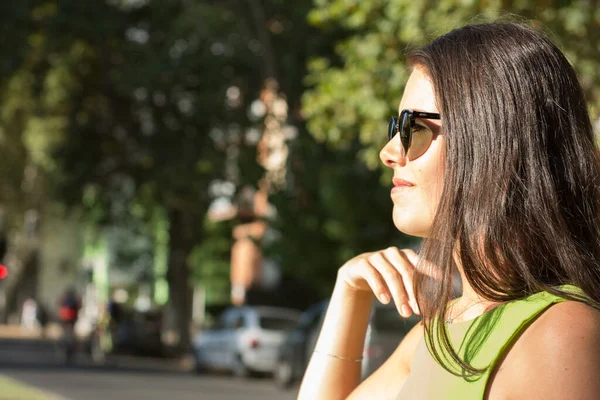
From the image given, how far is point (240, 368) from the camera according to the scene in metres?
25.9

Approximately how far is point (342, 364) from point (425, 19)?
1077 centimetres

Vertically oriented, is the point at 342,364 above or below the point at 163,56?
below

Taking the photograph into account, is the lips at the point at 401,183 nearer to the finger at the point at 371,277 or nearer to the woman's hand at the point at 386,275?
the woman's hand at the point at 386,275

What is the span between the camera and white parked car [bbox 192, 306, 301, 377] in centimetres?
2508

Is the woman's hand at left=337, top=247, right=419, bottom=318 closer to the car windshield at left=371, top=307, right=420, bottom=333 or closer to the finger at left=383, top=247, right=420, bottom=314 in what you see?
the finger at left=383, top=247, right=420, bottom=314

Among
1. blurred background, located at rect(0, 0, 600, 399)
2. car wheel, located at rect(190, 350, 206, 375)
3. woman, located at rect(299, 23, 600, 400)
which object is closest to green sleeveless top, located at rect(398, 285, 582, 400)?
woman, located at rect(299, 23, 600, 400)

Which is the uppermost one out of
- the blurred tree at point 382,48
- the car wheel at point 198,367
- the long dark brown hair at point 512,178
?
the blurred tree at point 382,48

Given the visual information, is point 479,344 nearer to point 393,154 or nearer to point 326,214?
point 393,154

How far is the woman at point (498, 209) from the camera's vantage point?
5.89 ft

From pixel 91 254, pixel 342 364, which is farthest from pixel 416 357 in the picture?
pixel 91 254

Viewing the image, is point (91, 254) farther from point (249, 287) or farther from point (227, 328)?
point (227, 328)

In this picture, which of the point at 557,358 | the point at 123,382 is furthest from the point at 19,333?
the point at 557,358

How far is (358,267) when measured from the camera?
8.62ft

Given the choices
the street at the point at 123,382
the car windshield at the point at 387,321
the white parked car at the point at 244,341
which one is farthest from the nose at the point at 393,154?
the white parked car at the point at 244,341
